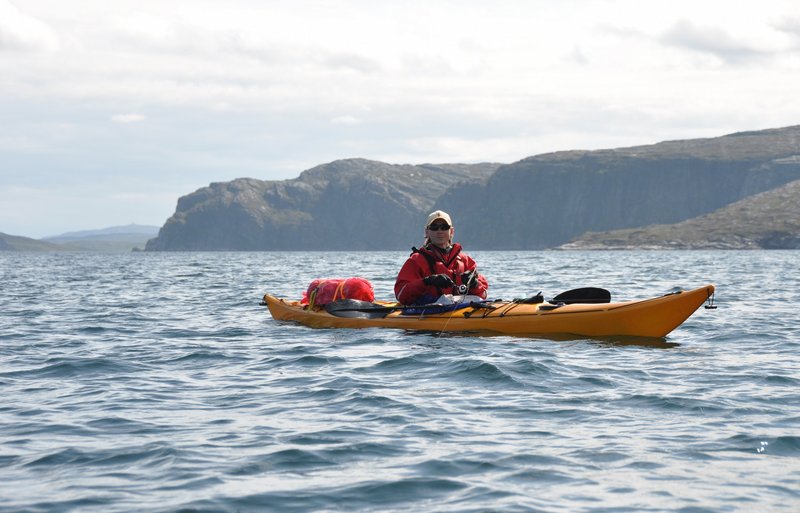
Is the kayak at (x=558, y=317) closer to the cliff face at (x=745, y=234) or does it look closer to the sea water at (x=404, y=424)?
the sea water at (x=404, y=424)

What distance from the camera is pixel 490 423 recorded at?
27.8 feet

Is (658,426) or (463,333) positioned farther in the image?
(463,333)

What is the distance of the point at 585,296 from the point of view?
15.6 metres

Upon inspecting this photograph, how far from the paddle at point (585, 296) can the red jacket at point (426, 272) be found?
154cm

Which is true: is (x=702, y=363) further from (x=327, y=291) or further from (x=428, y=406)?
(x=327, y=291)

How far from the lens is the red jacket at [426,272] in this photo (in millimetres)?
16156

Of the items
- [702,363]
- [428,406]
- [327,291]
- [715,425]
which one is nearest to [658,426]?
[715,425]

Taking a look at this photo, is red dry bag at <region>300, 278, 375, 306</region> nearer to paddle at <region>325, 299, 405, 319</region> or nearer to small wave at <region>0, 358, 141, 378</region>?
paddle at <region>325, 299, 405, 319</region>

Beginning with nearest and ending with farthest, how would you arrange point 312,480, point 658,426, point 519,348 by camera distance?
point 312,480, point 658,426, point 519,348

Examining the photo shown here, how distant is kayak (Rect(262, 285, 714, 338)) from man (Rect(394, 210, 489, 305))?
1.20ft

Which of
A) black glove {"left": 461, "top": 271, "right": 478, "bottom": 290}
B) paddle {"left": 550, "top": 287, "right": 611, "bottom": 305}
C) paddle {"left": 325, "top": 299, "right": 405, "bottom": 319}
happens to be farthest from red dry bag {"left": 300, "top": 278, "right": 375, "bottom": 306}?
paddle {"left": 550, "top": 287, "right": 611, "bottom": 305}

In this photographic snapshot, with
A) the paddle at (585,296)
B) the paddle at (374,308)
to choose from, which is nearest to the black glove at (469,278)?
the paddle at (374,308)

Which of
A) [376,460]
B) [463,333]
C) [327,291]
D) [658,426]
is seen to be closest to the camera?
[376,460]

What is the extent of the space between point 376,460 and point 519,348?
22.0ft
